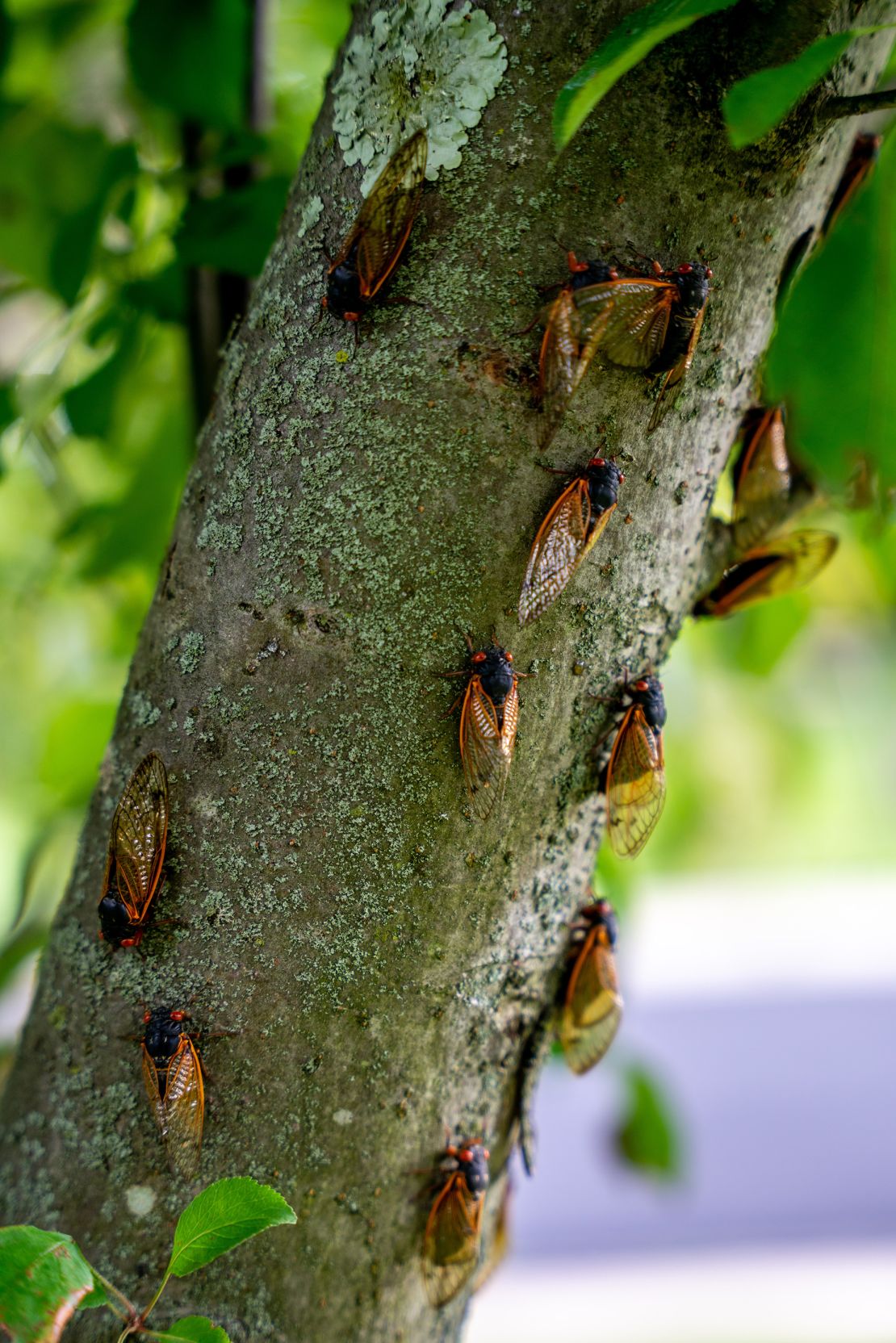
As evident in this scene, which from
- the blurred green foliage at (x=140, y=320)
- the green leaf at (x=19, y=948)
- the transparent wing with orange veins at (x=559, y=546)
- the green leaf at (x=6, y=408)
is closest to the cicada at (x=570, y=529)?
the transparent wing with orange veins at (x=559, y=546)

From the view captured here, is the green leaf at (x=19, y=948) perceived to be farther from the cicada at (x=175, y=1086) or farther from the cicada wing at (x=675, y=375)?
the cicada wing at (x=675, y=375)

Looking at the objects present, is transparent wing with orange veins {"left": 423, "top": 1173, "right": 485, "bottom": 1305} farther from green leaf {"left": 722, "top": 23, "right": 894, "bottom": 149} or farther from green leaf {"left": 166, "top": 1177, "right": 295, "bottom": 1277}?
green leaf {"left": 722, "top": 23, "right": 894, "bottom": 149}

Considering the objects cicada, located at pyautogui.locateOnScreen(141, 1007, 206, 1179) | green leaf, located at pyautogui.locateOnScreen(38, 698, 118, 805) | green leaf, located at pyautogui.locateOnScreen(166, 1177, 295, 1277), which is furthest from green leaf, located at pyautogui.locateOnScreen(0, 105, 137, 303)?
green leaf, located at pyautogui.locateOnScreen(166, 1177, 295, 1277)

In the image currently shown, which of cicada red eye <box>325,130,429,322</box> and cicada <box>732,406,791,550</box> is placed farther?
cicada <box>732,406,791,550</box>

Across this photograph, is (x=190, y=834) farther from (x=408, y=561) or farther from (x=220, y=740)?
(x=408, y=561)

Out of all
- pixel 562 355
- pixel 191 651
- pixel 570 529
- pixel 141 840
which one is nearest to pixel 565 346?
pixel 562 355

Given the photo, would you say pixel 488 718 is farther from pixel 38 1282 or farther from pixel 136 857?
pixel 38 1282
